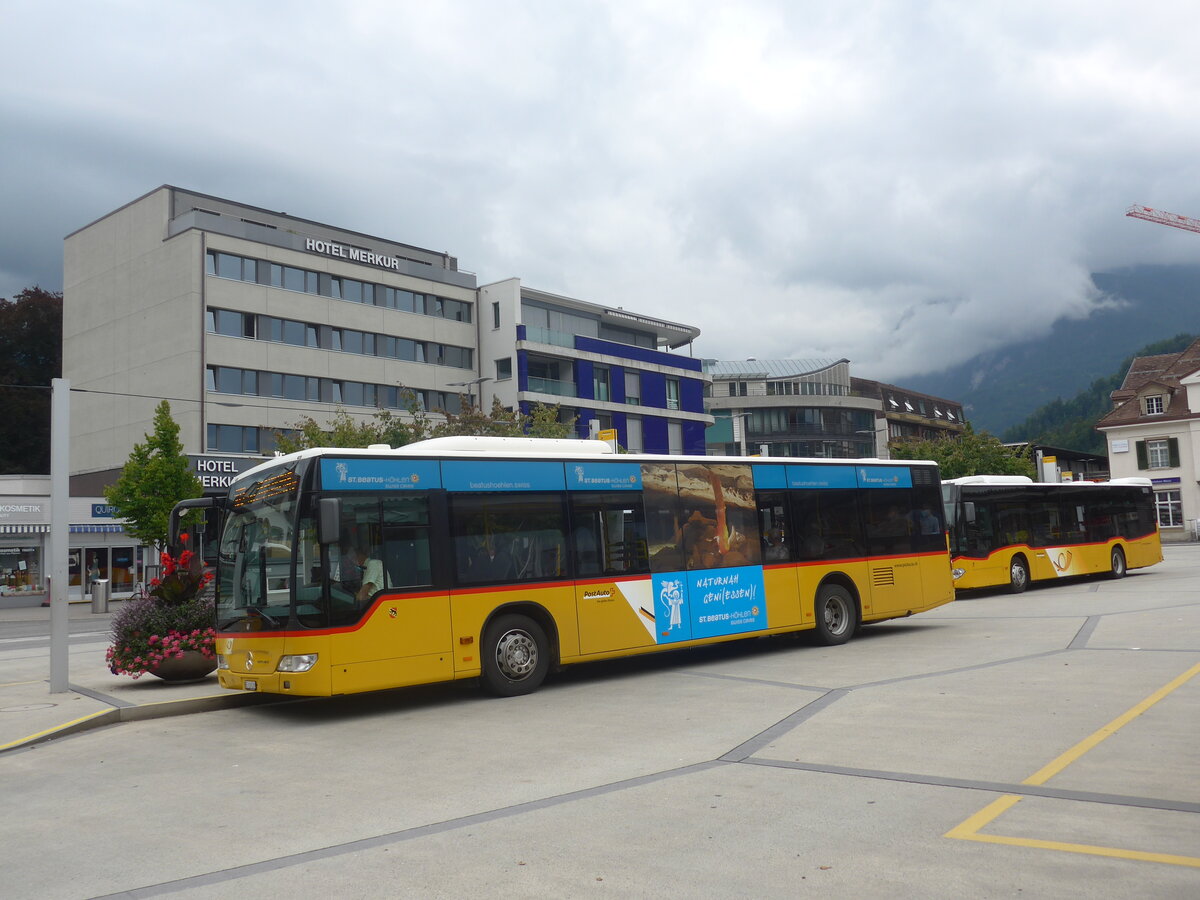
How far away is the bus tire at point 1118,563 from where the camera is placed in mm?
30328

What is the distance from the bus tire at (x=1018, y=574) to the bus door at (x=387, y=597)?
1968cm

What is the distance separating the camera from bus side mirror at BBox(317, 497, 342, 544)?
1014cm

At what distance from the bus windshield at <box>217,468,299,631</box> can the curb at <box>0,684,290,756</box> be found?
1016mm

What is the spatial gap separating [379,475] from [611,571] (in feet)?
10.9

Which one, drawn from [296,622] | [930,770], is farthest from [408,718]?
[930,770]

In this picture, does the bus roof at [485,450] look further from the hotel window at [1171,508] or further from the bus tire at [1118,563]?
the hotel window at [1171,508]

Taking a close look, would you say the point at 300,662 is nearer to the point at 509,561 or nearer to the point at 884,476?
the point at 509,561

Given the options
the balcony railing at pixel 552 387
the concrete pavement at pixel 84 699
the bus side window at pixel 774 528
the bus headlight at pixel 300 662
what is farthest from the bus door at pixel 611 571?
the balcony railing at pixel 552 387

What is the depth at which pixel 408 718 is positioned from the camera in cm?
1083

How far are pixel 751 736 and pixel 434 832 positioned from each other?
351 cm

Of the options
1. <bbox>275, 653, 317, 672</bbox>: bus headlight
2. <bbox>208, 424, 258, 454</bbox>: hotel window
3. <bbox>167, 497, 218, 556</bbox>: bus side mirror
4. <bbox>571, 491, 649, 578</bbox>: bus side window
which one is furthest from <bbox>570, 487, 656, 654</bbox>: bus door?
<bbox>208, 424, 258, 454</bbox>: hotel window

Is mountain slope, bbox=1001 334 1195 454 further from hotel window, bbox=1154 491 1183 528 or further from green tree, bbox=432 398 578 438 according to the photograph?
green tree, bbox=432 398 578 438

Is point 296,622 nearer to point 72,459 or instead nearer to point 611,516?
point 611,516

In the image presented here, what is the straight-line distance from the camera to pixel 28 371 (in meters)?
61.7
